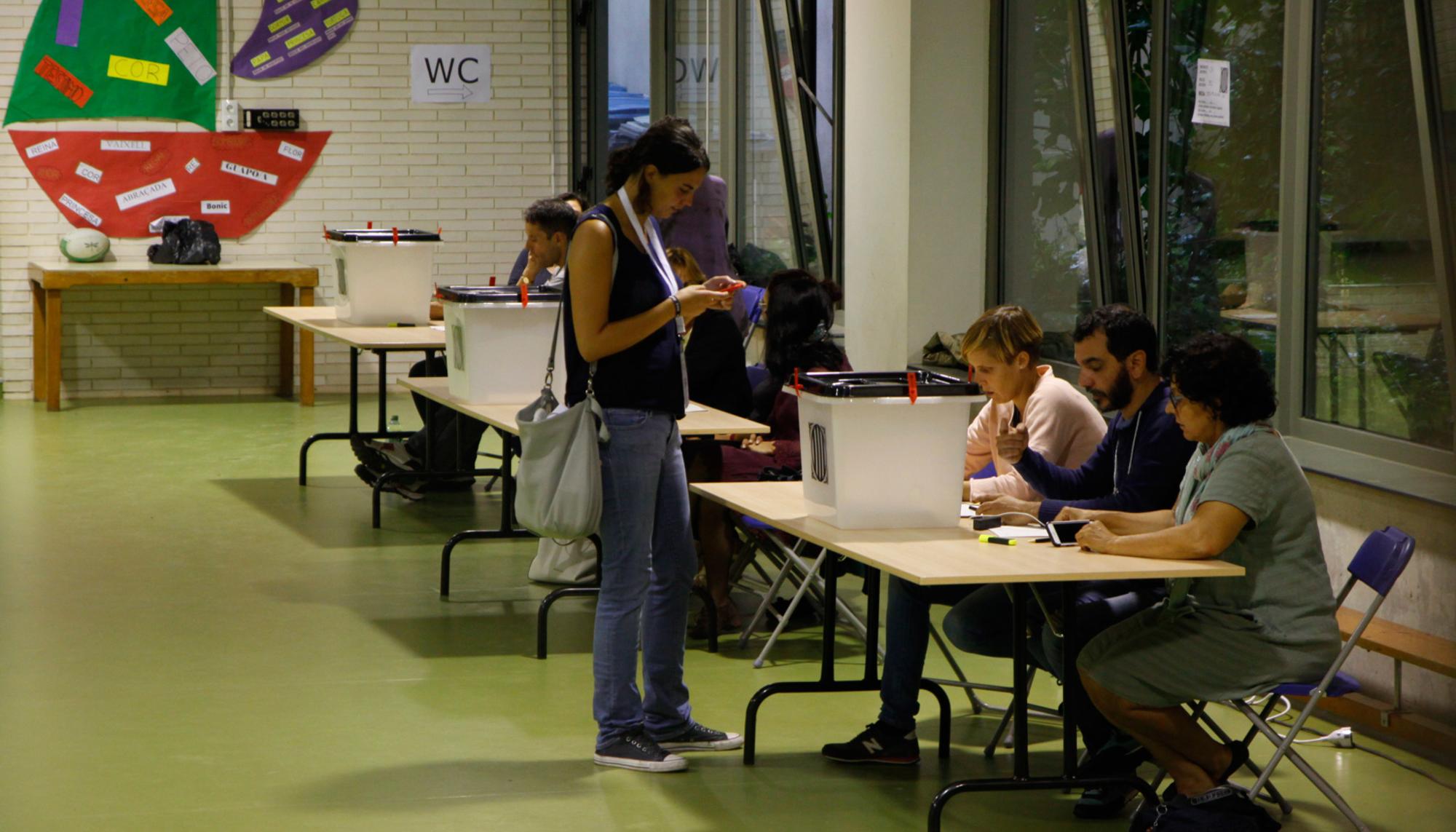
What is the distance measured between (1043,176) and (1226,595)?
3.28 meters

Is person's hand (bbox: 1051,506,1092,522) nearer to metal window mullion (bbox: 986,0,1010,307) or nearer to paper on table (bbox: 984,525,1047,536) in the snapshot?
paper on table (bbox: 984,525,1047,536)

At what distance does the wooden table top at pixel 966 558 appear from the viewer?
Result: 3.35m

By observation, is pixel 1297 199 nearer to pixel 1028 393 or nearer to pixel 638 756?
pixel 1028 393

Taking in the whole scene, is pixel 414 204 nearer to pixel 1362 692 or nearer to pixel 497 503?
pixel 497 503

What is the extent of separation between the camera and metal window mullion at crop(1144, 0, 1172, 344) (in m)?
5.67

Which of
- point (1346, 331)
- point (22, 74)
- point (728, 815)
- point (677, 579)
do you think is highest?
point (22, 74)

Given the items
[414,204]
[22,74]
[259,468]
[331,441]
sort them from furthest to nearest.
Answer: [414,204]
[22,74]
[331,441]
[259,468]

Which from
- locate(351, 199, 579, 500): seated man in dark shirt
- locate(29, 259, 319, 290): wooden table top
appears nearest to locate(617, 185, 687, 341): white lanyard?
locate(351, 199, 579, 500): seated man in dark shirt

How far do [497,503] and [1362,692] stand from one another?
4.27 meters

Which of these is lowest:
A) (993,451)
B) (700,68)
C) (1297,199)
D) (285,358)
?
(285,358)

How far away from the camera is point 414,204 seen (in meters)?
11.8

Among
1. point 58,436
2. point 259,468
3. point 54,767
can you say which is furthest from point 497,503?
point 54,767

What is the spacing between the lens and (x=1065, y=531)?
3.65 metres

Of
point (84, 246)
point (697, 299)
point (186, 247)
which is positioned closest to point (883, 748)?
point (697, 299)
